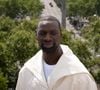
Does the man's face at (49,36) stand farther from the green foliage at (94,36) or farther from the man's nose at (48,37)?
the green foliage at (94,36)

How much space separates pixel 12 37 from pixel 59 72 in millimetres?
11746

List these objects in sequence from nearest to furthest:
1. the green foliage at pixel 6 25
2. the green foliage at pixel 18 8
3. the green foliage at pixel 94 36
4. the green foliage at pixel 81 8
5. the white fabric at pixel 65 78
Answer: the white fabric at pixel 65 78
the green foliage at pixel 94 36
the green foliage at pixel 6 25
the green foliage at pixel 18 8
the green foliage at pixel 81 8

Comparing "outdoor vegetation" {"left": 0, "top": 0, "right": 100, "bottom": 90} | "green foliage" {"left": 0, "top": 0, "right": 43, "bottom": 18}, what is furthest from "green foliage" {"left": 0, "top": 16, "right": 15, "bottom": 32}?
"green foliage" {"left": 0, "top": 0, "right": 43, "bottom": 18}

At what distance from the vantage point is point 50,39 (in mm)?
2527

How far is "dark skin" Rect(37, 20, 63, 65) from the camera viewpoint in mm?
2518

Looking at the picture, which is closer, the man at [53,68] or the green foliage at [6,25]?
the man at [53,68]

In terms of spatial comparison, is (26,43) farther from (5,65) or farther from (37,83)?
(37,83)

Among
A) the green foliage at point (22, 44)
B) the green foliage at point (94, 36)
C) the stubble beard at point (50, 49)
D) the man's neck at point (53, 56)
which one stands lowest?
the green foliage at point (94, 36)

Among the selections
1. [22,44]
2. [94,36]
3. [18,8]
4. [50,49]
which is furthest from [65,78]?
[18,8]

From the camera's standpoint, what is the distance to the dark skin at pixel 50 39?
252 centimetres

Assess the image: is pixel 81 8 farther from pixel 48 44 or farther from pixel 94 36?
pixel 48 44

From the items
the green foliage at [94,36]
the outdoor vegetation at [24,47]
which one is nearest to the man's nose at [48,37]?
the outdoor vegetation at [24,47]

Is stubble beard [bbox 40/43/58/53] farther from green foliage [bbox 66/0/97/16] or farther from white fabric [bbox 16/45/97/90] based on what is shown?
green foliage [bbox 66/0/97/16]

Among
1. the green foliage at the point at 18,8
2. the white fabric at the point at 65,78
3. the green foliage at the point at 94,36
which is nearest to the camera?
the white fabric at the point at 65,78
